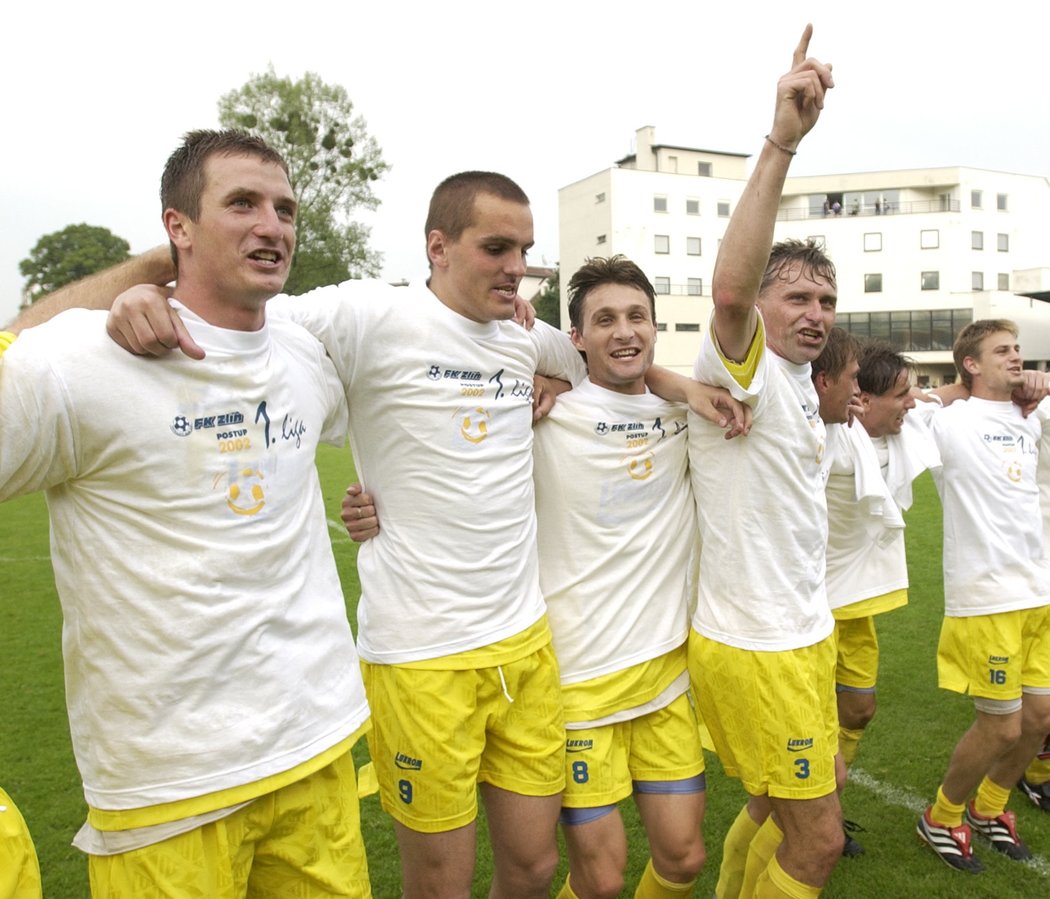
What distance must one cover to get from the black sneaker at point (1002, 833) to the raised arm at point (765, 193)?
305 centimetres

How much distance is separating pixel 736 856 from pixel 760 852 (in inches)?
12.4

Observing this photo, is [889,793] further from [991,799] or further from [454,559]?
[454,559]

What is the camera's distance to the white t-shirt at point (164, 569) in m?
2.09

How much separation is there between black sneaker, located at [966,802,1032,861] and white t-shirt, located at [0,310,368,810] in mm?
3538

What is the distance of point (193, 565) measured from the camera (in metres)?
2.17

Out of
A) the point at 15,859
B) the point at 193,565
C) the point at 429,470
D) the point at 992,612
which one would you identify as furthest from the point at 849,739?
the point at 15,859

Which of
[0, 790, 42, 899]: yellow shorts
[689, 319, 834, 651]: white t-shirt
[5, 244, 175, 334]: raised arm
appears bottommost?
[0, 790, 42, 899]: yellow shorts

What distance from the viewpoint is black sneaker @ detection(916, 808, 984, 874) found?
4082mm

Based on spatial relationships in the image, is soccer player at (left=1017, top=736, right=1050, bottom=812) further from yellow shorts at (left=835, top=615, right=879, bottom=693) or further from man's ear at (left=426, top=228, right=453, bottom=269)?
man's ear at (left=426, top=228, right=453, bottom=269)

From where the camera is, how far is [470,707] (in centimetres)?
297

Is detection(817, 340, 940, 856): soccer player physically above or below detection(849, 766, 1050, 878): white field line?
above

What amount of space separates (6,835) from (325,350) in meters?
1.58

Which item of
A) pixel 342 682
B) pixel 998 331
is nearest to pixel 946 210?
pixel 998 331

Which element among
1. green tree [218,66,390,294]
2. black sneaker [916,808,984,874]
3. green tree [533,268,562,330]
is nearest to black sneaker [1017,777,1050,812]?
black sneaker [916,808,984,874]
